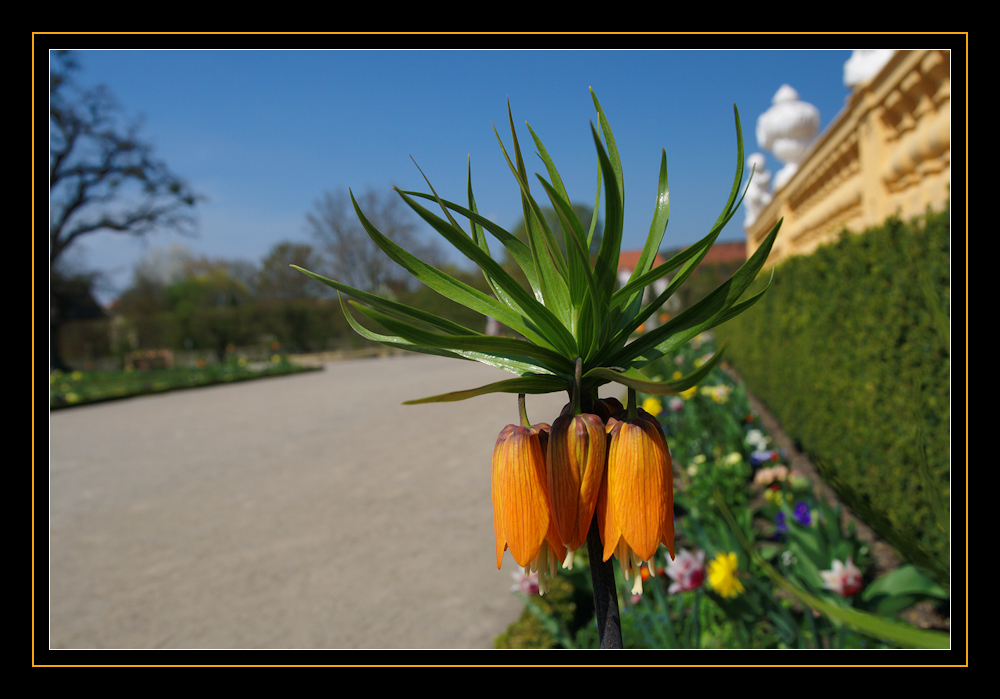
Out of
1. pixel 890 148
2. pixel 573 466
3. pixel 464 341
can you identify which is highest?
pixel 890 148

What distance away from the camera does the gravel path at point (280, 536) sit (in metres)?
3.80

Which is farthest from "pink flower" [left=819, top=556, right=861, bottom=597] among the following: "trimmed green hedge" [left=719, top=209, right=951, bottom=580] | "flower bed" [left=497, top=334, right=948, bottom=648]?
"trimmed green hedge" [left=719, top=209, right=951, bottom=580]

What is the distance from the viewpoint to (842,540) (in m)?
2.99

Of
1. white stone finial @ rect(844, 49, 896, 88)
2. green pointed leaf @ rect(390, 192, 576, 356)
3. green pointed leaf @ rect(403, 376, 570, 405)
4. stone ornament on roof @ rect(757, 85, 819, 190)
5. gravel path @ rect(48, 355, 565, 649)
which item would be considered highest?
stone ornament on roof @ rect(757, 85, 819, 190)

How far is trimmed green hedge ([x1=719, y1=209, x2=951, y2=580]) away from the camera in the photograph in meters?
2.85

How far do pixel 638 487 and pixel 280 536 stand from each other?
5.52 m

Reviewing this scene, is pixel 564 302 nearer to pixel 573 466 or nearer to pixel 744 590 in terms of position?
pixel 573 466

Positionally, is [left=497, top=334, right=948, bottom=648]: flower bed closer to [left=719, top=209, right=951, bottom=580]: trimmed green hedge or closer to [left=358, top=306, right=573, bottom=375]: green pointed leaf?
[left=719, top=209, right=951, bottom=580]: trimmed green hedge

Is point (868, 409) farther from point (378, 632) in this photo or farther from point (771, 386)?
point (771, 386)

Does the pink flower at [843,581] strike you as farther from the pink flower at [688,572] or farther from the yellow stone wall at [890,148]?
the yellow stone wall at [890,148]

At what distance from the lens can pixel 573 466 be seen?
0.52 metres

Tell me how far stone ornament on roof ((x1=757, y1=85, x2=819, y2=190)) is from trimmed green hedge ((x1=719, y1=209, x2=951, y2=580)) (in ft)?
12.1

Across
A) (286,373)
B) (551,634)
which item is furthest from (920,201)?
(286,373)

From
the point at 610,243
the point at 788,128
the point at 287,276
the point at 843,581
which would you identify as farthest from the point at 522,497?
the point at 287,276
